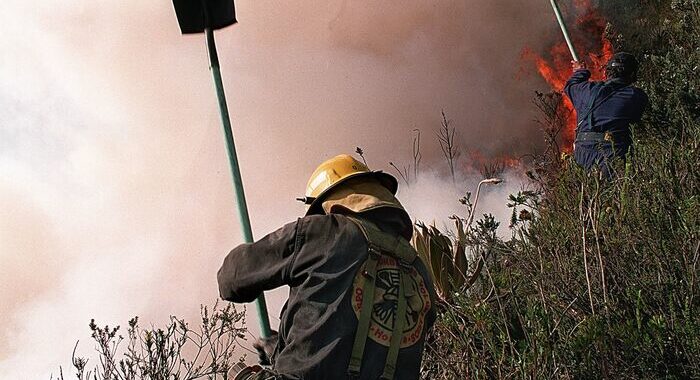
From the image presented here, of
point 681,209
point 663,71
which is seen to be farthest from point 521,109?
point 681,209

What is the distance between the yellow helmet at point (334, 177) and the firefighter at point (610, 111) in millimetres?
3109

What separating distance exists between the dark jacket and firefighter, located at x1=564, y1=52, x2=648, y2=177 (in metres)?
3.46

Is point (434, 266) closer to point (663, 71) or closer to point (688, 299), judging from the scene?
point (688, 299)

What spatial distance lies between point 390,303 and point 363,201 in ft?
1.31


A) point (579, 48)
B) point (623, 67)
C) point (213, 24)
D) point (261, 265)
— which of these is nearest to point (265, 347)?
point (261, 265)

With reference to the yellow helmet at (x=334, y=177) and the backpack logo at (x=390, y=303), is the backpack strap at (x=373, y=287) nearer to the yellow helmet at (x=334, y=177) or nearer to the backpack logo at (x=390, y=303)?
the backpack logo at (x=390, y=303)

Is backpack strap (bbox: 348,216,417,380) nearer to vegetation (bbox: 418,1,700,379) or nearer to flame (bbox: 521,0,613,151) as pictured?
vegetation (bbox: 418,1,700,379)

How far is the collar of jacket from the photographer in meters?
2.72

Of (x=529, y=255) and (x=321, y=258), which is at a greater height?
(x=529, y=255)

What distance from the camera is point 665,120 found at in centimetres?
620

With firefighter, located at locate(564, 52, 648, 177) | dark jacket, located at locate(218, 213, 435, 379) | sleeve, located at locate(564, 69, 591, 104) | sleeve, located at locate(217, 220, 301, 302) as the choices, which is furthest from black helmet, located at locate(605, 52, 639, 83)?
sleeve, located at locate(217, 220, 301, 302)

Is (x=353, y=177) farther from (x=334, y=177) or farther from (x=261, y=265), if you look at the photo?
(x=261, y=265)

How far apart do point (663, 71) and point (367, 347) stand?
5284 millimetres

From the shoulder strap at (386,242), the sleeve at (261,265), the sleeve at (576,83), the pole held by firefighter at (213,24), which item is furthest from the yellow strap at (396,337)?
the sleeve at (576,83)
